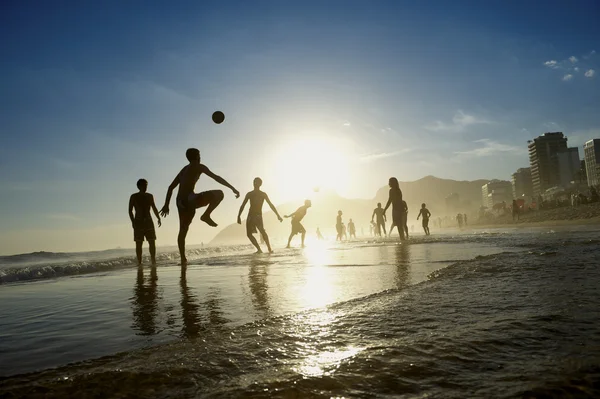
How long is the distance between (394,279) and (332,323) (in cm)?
181

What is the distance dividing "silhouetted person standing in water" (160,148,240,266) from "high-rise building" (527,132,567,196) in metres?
166

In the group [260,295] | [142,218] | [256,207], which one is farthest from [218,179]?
[260,295]

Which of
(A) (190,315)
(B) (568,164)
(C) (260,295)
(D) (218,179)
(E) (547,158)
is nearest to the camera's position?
(A) (190,315)

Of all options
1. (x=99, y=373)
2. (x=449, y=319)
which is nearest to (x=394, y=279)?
(x=449, y=319)

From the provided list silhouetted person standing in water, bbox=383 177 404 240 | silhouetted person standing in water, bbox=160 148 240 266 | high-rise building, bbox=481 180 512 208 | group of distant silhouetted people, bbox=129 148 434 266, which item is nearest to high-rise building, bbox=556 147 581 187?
high-rise building, bbox=481 180 512 208

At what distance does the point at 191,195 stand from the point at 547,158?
17119cm

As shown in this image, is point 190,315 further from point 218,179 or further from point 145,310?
point 218,179

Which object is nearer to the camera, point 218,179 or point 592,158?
point 218,179

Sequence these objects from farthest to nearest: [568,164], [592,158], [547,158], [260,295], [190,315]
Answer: [547,158], [568,164], [592,158], [260,295], [190,315]

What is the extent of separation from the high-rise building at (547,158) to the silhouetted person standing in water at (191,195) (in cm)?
16617

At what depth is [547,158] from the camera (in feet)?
472

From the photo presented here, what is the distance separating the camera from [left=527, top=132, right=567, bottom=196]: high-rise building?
467 ft

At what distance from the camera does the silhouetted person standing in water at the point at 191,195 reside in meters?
7.33

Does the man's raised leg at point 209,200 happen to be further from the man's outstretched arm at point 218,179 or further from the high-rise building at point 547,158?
the high-rise building at point 547,158
